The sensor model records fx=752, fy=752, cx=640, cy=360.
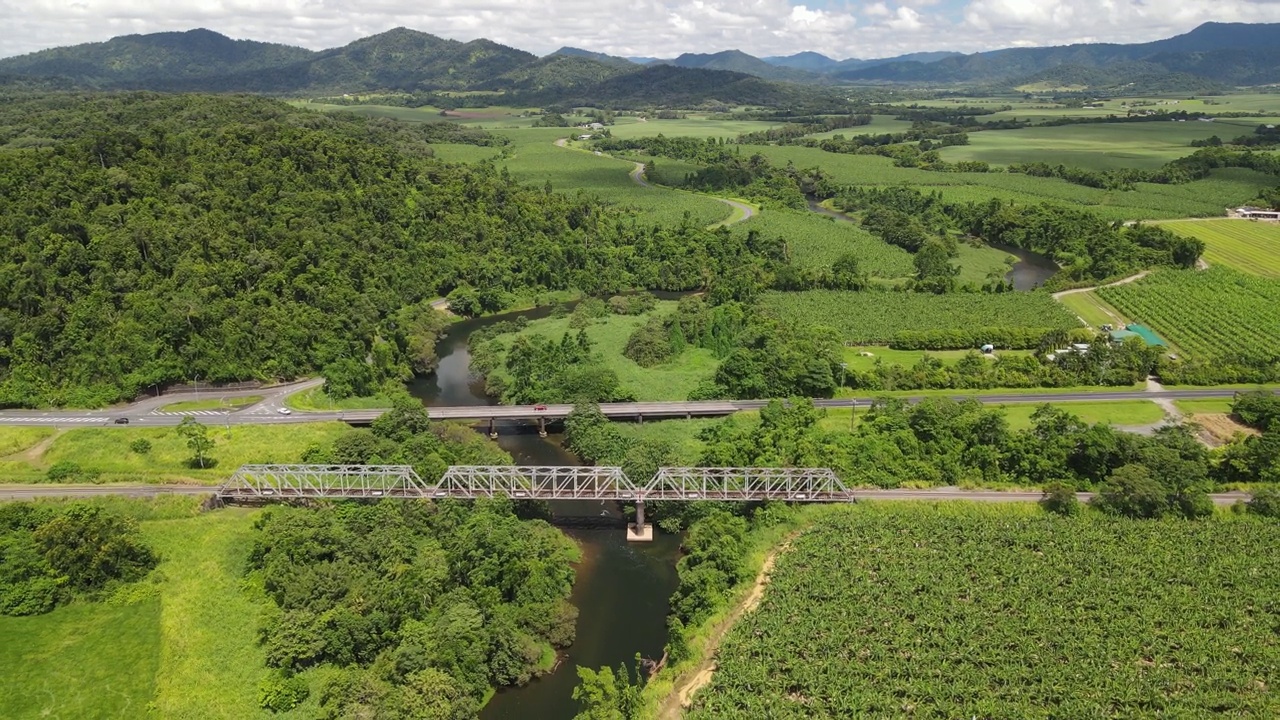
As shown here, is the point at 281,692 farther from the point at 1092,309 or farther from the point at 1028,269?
the point at 1028,269

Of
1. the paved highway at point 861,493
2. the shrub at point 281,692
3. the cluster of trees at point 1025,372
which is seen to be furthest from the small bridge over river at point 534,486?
the cluster of trees at point 1025,372

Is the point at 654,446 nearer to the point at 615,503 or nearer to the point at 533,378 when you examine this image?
the point at 615,503

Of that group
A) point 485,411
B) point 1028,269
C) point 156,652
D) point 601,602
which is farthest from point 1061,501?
point 1028,269

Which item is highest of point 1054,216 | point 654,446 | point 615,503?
point 1054,216

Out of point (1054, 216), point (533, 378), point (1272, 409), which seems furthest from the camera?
point (1054, 216)

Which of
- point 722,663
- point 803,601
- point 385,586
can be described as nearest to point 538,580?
point 385,586

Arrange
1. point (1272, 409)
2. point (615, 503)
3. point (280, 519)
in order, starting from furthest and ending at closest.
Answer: point (1272, 409), point (615, 503), point (280, 519)

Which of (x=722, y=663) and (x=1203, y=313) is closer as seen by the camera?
(x=722, y=663)

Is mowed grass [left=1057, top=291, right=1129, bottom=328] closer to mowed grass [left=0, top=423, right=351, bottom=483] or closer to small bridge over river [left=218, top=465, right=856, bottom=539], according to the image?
small bridge over river [left=218, top=465, right=856, bottom=539]
